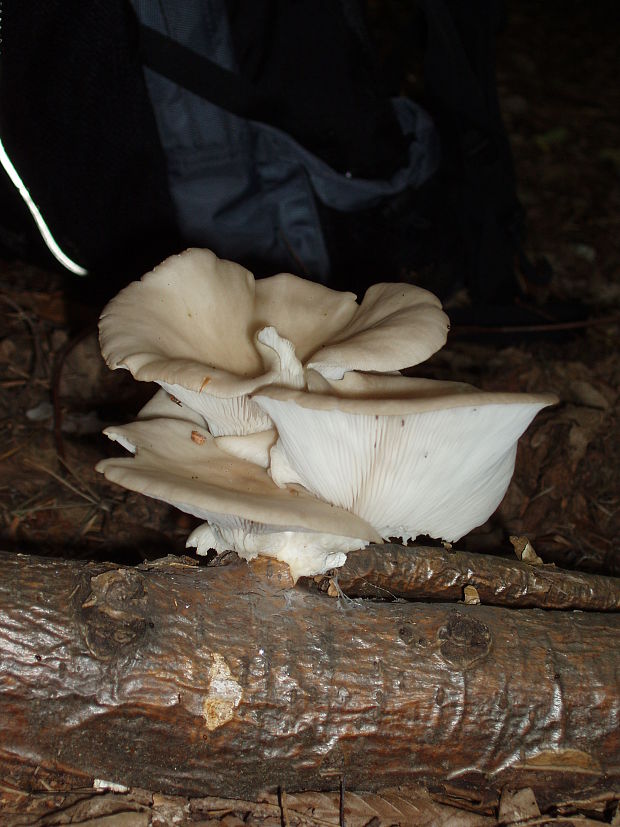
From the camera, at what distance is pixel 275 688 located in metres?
2.00

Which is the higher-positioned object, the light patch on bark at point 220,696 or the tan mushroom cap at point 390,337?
the tan mushroom cap at point 390,337

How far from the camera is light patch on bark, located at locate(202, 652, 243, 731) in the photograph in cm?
195

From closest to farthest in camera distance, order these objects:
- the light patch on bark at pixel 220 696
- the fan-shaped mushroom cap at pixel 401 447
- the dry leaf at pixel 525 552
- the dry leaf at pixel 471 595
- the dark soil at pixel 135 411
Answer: the fan-shaped mushroom cap at pixel 401 447 < the light patch on bark at pixel 220 696 < the dry leaf at pixel 471 595 < the dry leaf at pixel 525 552 < the dark soil at pixel 135 411

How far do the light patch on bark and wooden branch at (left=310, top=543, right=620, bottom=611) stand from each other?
2.00 ft

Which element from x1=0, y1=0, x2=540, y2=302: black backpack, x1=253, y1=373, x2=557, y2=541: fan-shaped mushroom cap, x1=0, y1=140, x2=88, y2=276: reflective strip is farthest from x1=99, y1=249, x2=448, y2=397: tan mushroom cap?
x1=0, y1=140, x2=88, y2=276: reflective strip

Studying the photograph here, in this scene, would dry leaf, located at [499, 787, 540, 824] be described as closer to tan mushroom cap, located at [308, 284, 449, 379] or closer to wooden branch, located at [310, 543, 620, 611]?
wooden branch, located at [310, 543, 620, 611]

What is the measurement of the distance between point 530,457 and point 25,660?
2586 millimetres

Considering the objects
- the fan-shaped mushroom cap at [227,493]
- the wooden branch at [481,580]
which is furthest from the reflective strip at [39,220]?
the wooden branch at [481,580]

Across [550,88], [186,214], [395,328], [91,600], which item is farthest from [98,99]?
[550,88]

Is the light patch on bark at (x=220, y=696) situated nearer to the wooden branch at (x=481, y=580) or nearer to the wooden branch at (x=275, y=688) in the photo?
the wooden branch at (x=275, y=688)

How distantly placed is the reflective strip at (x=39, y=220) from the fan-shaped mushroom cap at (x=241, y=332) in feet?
5.52

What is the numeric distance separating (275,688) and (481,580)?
0.86 m

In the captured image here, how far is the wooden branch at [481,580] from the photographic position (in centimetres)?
246

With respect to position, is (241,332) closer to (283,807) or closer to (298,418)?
(298,418)
